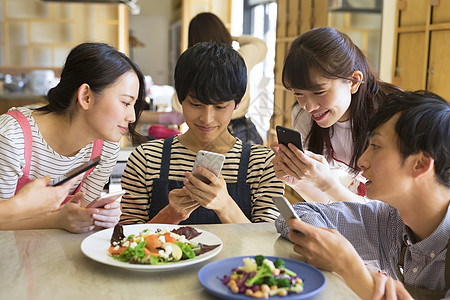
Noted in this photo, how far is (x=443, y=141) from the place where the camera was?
4.37 ft

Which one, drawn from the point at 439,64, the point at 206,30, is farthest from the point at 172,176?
the point at 439,64

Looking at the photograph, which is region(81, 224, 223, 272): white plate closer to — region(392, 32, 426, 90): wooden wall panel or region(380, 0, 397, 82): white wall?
region(392, 32, 426, 90): wooden wall panel

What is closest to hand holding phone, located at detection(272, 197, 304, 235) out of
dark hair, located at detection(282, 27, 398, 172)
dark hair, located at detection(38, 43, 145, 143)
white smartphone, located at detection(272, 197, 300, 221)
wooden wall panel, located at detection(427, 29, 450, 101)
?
white smartphone, located at detection(272, 197, 300, 221)

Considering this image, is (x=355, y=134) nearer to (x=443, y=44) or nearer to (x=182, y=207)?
(x=182, y=207)

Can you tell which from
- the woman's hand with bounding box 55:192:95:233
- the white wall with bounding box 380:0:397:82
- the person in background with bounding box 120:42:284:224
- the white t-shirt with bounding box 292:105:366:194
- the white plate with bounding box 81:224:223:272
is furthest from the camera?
the white wall with bounding box 380:0:397:82

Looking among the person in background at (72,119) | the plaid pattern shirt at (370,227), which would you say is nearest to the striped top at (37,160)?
the person in background at (72,119)

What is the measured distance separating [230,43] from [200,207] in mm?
1927

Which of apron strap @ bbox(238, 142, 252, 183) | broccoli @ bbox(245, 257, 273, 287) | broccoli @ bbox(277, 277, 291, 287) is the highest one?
apron strap @ bbox(238, 142, 252, 183)

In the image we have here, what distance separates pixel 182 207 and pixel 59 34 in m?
8.41

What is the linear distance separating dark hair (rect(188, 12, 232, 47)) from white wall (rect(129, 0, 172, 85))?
329 inches

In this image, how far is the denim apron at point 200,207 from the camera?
5.92 ft

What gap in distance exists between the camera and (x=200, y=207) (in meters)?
1.80

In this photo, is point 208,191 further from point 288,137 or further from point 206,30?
point 206,30

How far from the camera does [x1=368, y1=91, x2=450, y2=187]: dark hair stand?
1337 mm
